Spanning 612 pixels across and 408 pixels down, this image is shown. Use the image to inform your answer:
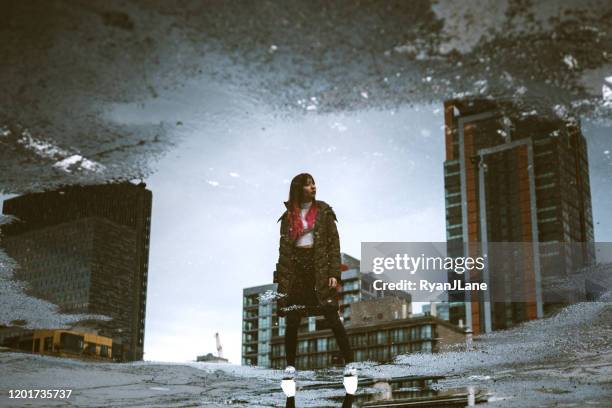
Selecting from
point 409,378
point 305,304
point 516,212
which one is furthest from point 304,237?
point 516,212

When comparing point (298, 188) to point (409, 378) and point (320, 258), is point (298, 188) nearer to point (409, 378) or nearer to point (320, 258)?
point (320, 258)

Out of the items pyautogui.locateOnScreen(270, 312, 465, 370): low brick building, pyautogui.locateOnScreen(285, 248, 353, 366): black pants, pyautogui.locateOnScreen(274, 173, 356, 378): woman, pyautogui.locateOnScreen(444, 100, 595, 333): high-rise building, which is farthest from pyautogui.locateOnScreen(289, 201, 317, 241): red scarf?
pyautogui.locateOnScreen(444, 100, 595, 333): high-rise building

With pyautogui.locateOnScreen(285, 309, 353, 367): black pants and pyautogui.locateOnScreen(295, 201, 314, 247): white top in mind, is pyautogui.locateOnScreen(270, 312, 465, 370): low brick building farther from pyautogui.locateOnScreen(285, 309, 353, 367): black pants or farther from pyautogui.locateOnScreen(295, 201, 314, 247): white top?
pyautogui.locateOnScreen(295, 201, 314, 247): white top

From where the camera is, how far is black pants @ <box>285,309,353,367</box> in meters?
4.79

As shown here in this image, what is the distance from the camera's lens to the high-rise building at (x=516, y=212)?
8219cm

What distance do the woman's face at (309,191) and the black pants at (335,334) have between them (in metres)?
0.90

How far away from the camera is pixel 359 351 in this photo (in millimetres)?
67750

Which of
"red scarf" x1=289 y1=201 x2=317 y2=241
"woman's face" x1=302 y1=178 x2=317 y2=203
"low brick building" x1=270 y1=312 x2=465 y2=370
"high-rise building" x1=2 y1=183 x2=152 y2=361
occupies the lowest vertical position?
"low brick building" x1=270 y1=312 x2=465 y2=370

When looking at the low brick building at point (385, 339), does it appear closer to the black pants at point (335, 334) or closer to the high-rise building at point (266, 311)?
the high-rise building at point (266, 311)

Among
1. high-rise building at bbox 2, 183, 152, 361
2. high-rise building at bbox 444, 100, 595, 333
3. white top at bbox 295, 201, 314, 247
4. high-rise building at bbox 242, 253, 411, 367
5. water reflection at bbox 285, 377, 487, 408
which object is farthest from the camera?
high-rise building at bbox 242, 253, 411, 367

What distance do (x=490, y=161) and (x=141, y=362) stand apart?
8651 cm

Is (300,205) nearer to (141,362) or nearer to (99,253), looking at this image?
(141,362)

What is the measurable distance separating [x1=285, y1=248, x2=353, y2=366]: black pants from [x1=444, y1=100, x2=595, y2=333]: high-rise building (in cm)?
7864

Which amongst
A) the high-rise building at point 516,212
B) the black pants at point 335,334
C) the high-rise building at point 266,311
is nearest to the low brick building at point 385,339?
the high-rise building at point 516,212
